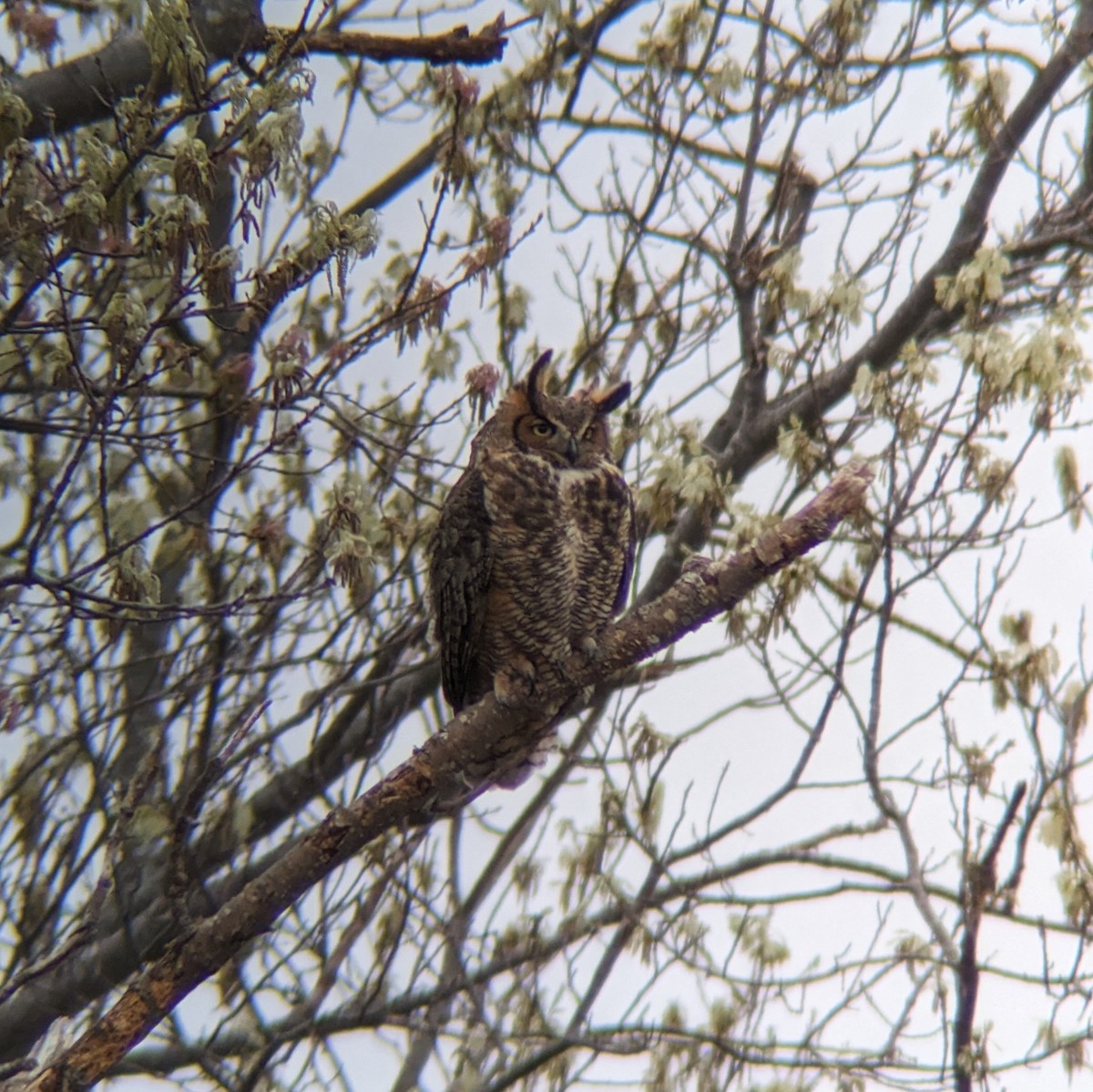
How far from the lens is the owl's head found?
3.88 m

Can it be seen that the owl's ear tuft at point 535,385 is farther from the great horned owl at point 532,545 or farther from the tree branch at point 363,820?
the tree branch at point 363,820

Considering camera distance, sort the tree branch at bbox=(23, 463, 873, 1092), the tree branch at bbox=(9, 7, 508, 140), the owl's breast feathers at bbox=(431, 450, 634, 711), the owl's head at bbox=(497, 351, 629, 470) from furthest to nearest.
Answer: the owl's head at bbox=(497, 351, 629, 470) → the owl's breast feathers at bbox=(431, 450, 634, 711) → the tree branch at bbox=(9, 7, 508, 140) → the tree branch at bbox=(23, 463, 873, 1092)

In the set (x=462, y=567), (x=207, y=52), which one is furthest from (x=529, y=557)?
(x=207, y=52)

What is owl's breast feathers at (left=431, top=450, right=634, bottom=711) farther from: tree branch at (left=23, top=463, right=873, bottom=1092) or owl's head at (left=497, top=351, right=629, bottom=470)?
tree branch at (left=23, top=463, right=873, bottom=1092)

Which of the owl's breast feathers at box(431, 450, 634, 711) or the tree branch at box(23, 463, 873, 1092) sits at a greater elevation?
the owl's breast feathers at box(431, 450, 634, 711)

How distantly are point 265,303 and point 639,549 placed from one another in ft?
5.46

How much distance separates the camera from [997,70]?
5.01 metres

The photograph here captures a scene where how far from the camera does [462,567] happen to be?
381 centimetres

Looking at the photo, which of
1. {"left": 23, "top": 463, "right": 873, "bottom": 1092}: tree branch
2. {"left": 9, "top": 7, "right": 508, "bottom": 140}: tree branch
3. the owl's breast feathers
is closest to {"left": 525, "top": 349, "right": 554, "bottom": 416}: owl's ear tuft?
the owl's breast feathers

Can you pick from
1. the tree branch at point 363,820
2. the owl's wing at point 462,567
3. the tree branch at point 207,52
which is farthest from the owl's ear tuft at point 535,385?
the tree branch at point 363,820

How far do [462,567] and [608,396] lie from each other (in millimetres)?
703

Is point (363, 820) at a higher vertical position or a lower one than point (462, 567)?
lower

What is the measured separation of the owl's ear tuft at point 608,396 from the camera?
4.03 metres

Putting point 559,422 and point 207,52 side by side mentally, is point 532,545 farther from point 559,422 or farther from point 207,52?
point 207,52
